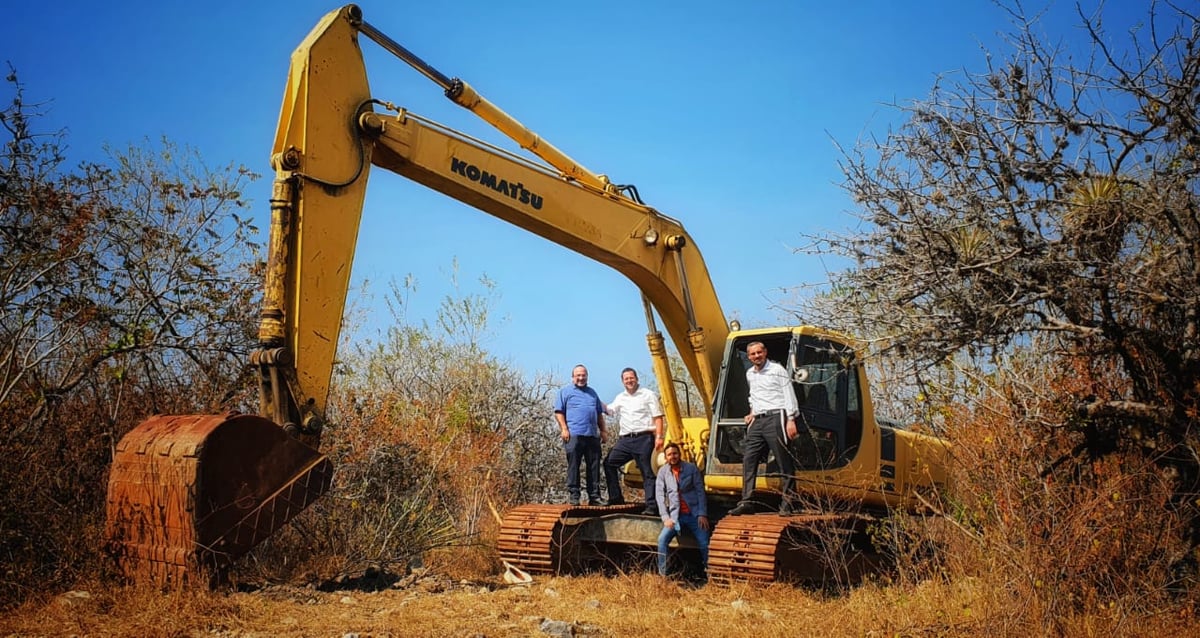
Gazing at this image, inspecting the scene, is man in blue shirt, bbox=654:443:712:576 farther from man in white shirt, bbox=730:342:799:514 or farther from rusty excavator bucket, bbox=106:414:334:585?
rusty excavator bucket, bbox=106:414:334:585

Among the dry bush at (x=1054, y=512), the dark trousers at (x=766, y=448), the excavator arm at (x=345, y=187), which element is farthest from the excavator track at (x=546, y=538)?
the dry bush at (x=1054, y=512)

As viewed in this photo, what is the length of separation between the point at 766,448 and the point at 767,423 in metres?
0.35

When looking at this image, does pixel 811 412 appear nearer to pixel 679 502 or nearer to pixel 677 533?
pixel 679 502

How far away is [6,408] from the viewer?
820 cm

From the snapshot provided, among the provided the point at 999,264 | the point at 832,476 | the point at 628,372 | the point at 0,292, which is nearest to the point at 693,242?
the point at 628,372

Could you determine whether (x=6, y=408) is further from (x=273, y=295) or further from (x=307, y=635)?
(x=307, y=635)

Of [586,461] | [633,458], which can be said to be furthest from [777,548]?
[586,461]

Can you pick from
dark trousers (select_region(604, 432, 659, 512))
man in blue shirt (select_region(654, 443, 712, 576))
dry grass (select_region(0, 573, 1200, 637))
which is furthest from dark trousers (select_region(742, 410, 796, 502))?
dark trousers (select_region(604, 432, 659, 512))

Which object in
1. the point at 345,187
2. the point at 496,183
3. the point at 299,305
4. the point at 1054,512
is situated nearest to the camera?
the point at 1054,512

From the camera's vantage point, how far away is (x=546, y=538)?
379 inches

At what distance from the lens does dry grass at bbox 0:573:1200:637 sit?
6.14m

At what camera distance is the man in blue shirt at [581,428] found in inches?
427

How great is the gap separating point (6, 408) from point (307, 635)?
11.8ft

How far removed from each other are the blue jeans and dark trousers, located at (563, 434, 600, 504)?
56.9 inches
